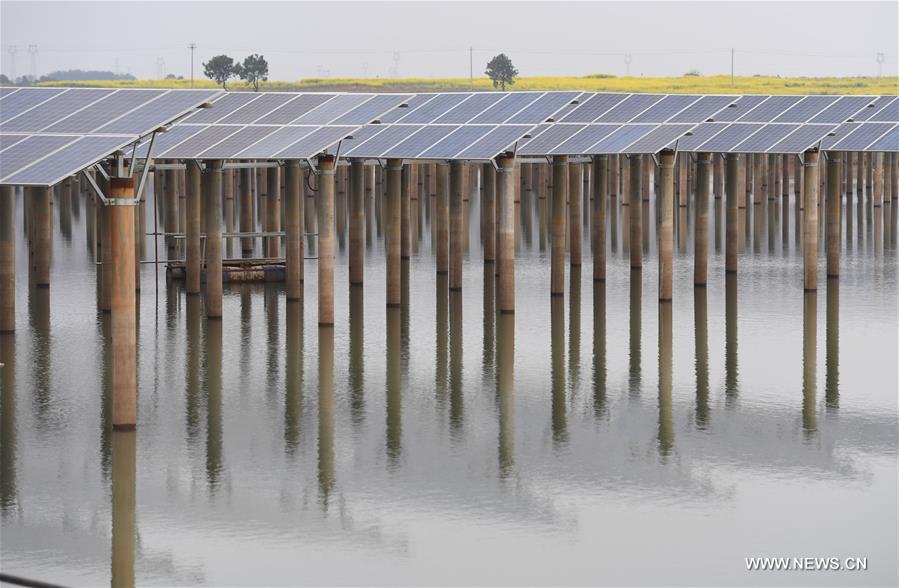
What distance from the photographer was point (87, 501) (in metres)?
18.4

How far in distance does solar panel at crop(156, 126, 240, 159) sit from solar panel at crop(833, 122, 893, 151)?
50.1 ft

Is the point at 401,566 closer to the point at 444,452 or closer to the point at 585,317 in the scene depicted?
the point at 444,452

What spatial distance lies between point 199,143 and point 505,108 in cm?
719

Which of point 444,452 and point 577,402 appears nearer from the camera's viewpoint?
point 444,452

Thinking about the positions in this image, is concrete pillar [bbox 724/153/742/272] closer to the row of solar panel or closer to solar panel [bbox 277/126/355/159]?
solar panel [bbox 277/126/355/159]

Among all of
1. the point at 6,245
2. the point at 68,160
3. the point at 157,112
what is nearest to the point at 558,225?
the point at 6,245

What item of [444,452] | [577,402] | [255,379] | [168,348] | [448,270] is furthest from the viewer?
[448,270]

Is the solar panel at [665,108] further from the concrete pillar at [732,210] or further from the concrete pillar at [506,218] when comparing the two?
the concrete pillar at [506,218]

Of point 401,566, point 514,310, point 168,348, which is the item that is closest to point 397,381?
point 168,348

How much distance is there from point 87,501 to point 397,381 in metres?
8.54

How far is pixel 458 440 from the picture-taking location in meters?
21.9

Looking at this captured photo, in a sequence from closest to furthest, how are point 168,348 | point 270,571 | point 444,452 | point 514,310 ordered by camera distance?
point 270,571 → point 444,452 → point 168,348 → point 514,310

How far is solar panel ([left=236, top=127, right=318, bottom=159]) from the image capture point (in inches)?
1215

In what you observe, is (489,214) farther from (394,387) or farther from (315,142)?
(394,387)
